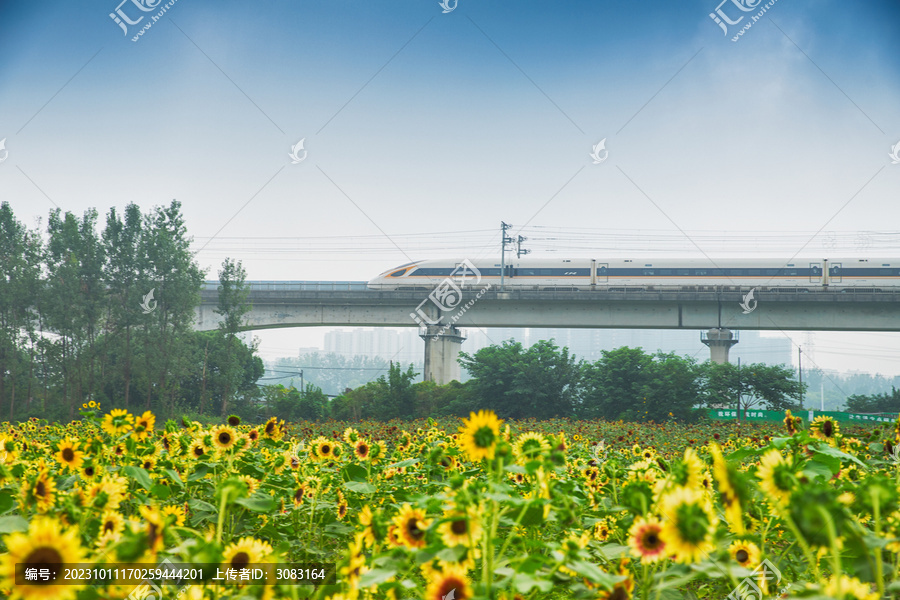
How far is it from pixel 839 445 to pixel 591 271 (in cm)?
2648

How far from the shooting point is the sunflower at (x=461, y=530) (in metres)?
1.19

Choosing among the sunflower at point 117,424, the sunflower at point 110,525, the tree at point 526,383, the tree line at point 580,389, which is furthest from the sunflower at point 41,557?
the tree at point 526,383

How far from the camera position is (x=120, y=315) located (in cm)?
1762

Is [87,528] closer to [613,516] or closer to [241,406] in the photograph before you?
[613,516]

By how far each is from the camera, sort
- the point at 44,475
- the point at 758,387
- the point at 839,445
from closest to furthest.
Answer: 1. the point at 44,475
2. the point at 839,445
3. the point at 758,387

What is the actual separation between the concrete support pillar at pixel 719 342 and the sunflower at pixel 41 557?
2831cm

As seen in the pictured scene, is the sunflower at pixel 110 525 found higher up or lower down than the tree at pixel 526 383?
higher up

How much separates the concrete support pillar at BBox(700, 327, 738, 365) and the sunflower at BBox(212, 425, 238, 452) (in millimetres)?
27062

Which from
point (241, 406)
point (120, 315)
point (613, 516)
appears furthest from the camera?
point (241, 406)

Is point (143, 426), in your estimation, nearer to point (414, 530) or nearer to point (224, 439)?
point (224, 439)

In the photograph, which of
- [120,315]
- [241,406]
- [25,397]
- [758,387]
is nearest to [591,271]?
[758,387]

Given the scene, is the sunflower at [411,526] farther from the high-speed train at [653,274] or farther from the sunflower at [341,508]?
the high-speed train at [653,274]

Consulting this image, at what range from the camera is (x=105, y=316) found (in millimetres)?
17875

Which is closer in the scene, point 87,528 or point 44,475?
point 87,528
